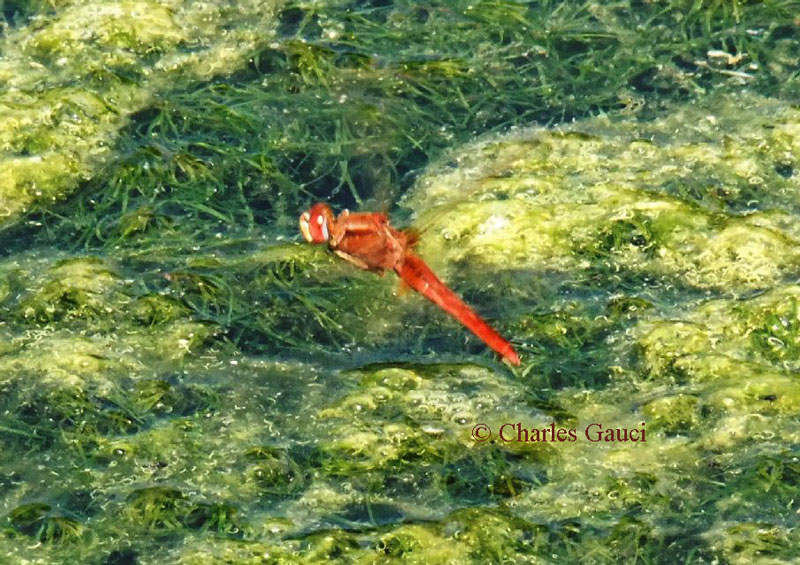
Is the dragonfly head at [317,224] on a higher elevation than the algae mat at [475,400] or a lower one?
higher

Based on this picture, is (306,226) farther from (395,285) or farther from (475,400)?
(475,400)

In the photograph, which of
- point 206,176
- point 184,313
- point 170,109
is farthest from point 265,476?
point 170,109

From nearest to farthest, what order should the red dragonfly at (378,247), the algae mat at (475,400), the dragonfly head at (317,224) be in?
the algae mat at (475,400) → the red dragonfly at (378,247) → the dragonfly head at (317,224)

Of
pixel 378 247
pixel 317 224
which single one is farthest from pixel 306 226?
pixel 378 247

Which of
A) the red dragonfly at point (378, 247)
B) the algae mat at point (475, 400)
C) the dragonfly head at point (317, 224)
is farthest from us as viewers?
the dragonfly head at point (317, 224)

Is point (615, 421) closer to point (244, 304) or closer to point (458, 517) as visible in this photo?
point (458, 517)

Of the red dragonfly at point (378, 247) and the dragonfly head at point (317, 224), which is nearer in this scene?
the red dragonfly at point (378, 247)
